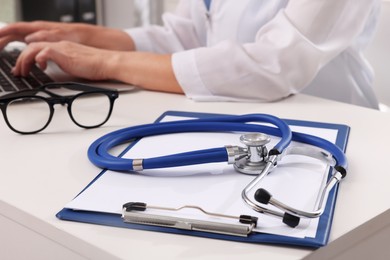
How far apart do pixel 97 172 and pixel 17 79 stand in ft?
1.43

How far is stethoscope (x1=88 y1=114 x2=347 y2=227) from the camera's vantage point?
61cm

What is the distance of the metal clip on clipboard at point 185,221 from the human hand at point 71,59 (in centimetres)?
51

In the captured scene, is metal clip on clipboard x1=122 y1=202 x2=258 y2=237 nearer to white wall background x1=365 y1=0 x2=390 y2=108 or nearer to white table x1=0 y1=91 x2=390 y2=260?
white table x1=0 y1=91 x2=390 y2=260

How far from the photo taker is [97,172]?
741 mm

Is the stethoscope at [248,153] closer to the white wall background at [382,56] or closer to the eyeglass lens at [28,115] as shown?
the eyeglass lens at [28,115]

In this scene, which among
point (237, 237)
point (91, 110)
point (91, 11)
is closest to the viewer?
point (237, 237)

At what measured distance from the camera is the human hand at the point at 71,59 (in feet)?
3.59

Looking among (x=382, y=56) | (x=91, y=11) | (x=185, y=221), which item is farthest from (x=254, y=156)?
(x=91, y=11)

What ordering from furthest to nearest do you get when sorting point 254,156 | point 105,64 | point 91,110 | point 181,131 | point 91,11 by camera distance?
point 91,11, point 105,64, point 91,110, point 181,131, point 254,156

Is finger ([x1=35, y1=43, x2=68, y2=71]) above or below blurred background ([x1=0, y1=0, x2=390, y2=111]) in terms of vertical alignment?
above

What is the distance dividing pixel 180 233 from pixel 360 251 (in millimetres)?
179

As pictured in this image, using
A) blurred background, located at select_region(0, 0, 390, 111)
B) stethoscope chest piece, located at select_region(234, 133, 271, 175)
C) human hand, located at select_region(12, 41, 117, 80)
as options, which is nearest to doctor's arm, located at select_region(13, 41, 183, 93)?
human hand, located at select_region(12, 41, 117, 80)

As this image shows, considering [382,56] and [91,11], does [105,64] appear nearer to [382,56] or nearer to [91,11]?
[382,56]

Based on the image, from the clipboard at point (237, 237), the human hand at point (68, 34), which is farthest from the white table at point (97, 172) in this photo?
the human hand at point (68, 34)
